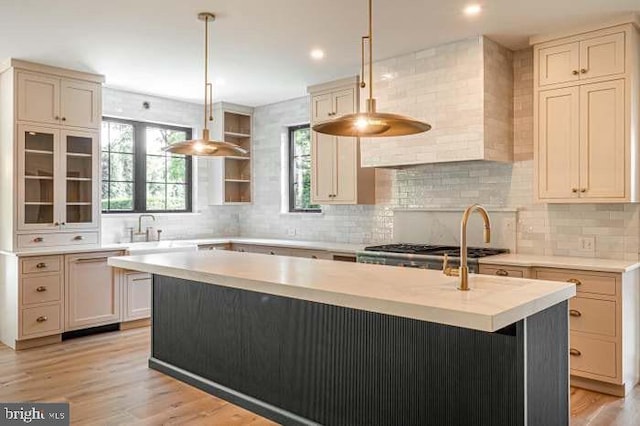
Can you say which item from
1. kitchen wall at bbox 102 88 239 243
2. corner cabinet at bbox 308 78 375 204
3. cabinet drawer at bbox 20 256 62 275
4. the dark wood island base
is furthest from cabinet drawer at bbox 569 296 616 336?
kitchen wall at bbox 102 88 239 243

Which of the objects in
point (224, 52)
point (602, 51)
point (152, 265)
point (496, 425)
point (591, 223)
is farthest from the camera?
point (224, 52)

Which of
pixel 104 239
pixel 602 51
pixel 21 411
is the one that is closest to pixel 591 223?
pixel 602 51

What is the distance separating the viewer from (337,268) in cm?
309

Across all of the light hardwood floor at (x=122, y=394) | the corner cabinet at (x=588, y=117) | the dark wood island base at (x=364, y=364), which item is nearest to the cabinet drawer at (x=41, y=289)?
the light hardwood floor at (x=122, y=394)

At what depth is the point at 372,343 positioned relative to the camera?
256 cm

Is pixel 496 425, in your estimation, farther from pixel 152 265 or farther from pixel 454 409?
pixel 152 265

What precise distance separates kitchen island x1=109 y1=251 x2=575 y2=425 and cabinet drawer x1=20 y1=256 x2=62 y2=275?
161 cm

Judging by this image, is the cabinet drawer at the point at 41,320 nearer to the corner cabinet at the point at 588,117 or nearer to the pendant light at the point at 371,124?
the pendant light at the point at 371,124

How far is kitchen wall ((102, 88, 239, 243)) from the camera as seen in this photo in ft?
19.1

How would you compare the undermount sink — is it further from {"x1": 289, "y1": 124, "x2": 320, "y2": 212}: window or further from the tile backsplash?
{"x1": 289, "y1": 124, "x2": 320, "y2": 212}: window

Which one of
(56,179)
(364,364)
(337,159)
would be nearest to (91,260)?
(56,179)

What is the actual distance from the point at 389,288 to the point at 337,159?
322cm

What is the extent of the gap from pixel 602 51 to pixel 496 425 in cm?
295

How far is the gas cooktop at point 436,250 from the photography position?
4.22 m
